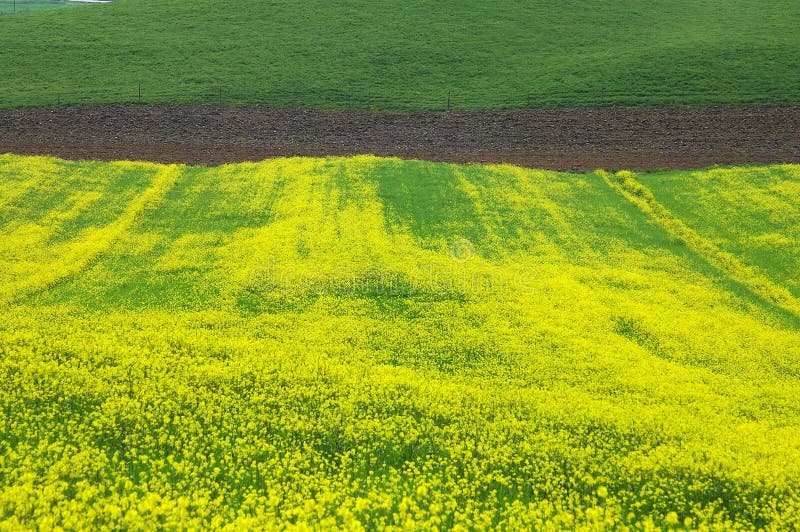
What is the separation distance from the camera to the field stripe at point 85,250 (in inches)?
983

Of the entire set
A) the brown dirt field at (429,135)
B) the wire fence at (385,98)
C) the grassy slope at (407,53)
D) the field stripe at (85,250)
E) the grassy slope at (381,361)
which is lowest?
the grassy slope at (381,361)

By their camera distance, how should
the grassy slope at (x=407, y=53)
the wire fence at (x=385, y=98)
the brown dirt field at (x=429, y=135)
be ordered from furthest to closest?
the grassy slope at (x=407, y=53) → the wire fence at (x=385, y=98) → the brown dirt field at (x=429, y=135)

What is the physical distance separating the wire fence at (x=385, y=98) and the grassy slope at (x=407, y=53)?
0.70 feet

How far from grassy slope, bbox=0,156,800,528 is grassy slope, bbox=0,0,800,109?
23.0 meters

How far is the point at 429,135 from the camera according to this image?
164 ft

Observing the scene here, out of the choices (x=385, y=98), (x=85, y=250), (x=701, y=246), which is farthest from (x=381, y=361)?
(x=385, y=98)

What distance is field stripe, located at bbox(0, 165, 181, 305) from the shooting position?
81.9 ft

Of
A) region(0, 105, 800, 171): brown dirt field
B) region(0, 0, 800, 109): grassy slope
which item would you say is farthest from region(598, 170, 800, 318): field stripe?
region(0, 0, 800, 109): grassy slope

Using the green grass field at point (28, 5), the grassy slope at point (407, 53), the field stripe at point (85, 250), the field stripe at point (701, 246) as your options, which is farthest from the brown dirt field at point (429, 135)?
the green grass field at point (28, 5)

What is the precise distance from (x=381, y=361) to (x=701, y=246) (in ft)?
67.5

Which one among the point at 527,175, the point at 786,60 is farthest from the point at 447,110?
the point at 786,60

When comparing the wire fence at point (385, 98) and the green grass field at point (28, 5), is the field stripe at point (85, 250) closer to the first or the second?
the wire fence at point (385, 98)

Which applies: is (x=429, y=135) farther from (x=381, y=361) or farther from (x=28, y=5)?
(x=28, y=5)

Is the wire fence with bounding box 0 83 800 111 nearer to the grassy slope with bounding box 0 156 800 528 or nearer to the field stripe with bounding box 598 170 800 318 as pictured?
the field stripe with bounding box 598 170 800 318
